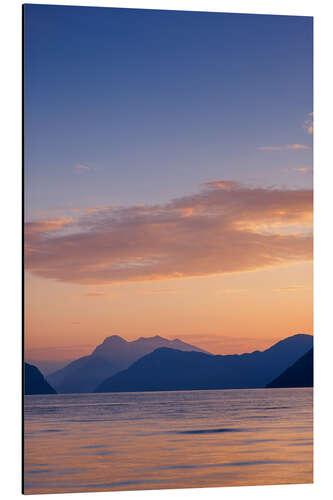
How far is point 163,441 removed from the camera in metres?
8.48

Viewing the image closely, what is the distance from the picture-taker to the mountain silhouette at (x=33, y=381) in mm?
8195

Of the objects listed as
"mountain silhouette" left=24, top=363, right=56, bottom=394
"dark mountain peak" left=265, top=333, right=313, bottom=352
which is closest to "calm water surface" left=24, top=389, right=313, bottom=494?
"mountain silhouette" left=24, top=363, right=56, bottom=394

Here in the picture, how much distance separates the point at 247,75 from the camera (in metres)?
8.91

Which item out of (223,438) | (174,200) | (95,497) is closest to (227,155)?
(174,200)

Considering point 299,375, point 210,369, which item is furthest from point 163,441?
point 299,375

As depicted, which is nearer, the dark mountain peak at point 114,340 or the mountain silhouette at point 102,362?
the mountain silhouette at point 102,362

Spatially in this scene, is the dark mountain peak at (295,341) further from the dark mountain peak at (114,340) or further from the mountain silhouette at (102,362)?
the dark mountain peak at (114,340)

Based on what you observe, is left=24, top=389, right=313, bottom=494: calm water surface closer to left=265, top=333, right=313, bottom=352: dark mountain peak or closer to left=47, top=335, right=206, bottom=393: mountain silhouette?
left=47, top=335, right=206, bottom=393: mountain silhouette

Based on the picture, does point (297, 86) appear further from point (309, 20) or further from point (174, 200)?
point (174, 200)

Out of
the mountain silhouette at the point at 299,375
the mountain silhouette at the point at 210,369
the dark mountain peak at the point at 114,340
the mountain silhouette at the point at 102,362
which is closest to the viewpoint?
the mountain silhouette at the point at 102,362

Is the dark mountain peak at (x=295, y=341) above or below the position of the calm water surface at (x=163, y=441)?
above
